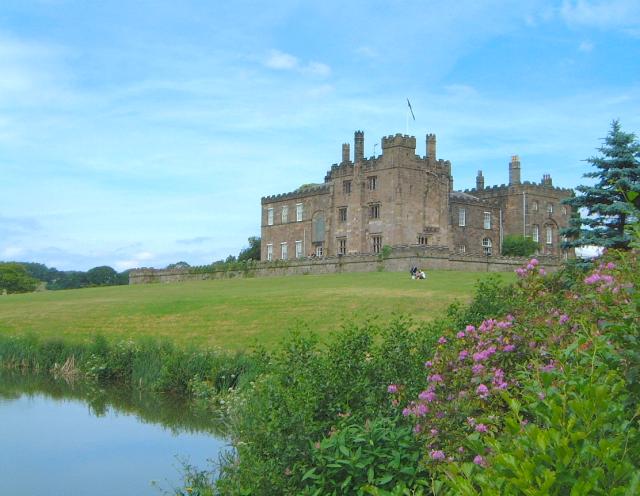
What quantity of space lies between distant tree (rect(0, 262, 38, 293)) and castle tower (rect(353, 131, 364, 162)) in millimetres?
58300

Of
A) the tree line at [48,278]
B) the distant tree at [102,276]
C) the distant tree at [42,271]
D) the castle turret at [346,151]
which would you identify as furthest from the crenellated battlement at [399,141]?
the distant tree at [42,271]

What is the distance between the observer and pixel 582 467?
181 inches

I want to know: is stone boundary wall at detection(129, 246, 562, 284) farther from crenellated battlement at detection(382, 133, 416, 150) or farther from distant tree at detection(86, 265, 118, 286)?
distant tree at detection(86, 265, 118, 286)

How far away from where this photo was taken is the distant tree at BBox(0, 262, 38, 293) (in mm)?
102312

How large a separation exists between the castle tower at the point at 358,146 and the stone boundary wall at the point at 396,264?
35.8 feet

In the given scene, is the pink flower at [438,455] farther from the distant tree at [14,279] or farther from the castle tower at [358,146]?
the distant tree at [14,279]

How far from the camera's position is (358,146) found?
65.0 meters

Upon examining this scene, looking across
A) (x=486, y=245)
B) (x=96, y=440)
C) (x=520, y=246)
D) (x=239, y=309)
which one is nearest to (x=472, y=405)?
(x=96, y=440)

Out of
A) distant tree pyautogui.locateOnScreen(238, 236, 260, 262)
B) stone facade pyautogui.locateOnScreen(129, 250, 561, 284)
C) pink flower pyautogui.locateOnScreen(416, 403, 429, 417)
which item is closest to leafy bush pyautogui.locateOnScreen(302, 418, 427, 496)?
pink flower pyautogui.locateOnScreen(416, 403, 429, 417)

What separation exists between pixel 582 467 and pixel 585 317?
372 cm

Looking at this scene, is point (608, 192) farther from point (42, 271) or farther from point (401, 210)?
point (42, 271)

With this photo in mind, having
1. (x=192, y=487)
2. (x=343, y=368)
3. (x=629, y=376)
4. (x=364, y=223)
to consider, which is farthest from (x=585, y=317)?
(x=364, y=223)

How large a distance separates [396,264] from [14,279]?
6783 cm

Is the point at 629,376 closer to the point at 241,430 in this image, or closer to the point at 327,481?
the point at 327,481
